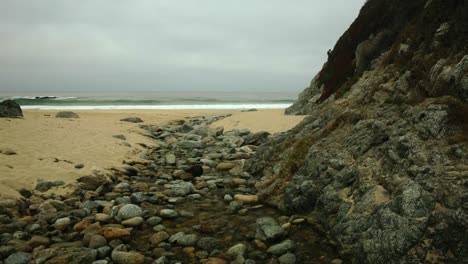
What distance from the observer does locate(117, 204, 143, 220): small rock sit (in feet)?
21.2

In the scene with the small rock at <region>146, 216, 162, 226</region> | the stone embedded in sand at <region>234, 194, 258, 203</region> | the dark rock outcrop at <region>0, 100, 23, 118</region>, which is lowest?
the small rock at <region>146, 216, 162, 226</region>

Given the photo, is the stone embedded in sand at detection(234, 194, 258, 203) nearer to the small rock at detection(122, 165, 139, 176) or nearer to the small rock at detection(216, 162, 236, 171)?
the small rock at detection(216, 162, 236, 171)

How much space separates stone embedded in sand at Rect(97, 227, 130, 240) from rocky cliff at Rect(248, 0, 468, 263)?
294cm

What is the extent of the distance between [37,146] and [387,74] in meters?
10.1

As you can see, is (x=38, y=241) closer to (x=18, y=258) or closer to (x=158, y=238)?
(x=18, y=258)

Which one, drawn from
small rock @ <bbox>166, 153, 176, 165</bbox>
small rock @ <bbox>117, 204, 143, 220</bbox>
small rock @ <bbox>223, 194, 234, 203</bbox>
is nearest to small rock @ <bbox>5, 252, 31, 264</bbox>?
small rock @ <bbox>117, 204, 143, 220</bbox>

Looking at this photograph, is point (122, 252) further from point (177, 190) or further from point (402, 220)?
point (402, 220)

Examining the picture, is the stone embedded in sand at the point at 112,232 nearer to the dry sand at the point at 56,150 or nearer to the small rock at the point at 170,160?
the dry sand at the point at 56,150

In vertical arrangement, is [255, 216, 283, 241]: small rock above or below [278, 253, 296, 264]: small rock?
above

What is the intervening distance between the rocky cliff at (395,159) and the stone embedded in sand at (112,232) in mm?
2937

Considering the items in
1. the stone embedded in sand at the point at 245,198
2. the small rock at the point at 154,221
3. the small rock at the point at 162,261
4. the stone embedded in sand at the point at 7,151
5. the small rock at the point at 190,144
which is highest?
the stone embedded in sand at the point at 7,151

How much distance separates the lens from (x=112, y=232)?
5.73 meters

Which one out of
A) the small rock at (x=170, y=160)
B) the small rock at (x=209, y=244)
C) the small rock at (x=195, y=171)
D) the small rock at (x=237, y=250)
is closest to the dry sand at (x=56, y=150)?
the small rock at (x=170, y=160)

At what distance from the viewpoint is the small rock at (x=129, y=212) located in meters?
6.46
